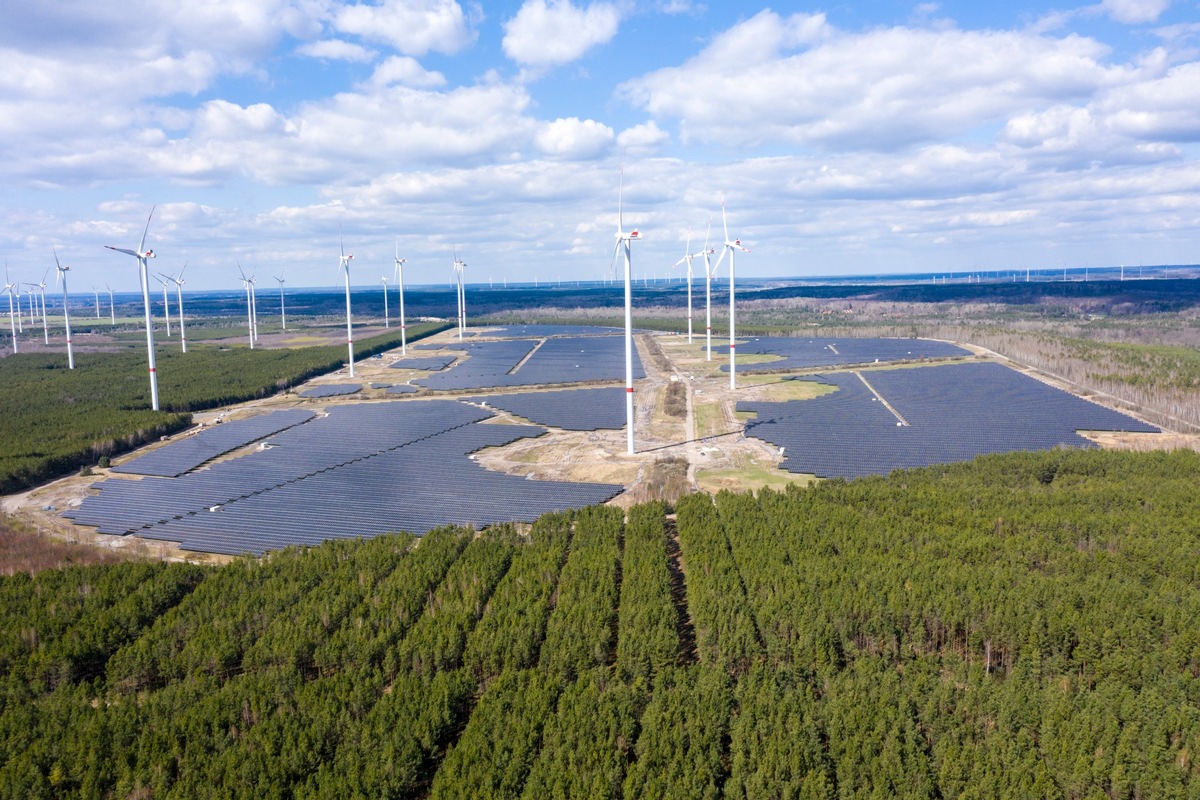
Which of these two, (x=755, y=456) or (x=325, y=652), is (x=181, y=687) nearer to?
(x=325, y=652)

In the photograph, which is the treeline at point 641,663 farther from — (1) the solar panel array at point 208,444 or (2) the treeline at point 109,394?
(2) the treeline at point 109,394

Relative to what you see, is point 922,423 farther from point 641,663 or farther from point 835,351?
point 835,351

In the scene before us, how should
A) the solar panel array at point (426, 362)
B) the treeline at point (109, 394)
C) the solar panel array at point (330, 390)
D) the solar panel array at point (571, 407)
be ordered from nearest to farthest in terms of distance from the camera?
the treeline at point (109, 394) < the solar panel array at point (571, 407) < the solar panel array at point (330, 390) < the solar panel array at point (426, 362)

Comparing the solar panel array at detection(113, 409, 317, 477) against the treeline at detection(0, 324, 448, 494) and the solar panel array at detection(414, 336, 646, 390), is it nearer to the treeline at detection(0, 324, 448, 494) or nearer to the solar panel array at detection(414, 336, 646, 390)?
the treeline at detection(0, 324, 448, 494)

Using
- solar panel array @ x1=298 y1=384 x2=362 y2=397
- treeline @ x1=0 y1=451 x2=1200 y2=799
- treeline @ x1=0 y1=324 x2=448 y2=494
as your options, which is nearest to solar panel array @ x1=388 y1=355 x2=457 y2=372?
treeline @ x1=0 y1=324 x2=448 y2=494

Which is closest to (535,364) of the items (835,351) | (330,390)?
(330,390)

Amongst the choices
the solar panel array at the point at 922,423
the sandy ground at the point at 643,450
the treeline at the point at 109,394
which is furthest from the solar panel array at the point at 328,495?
the solar panel array at the point at 922,423
